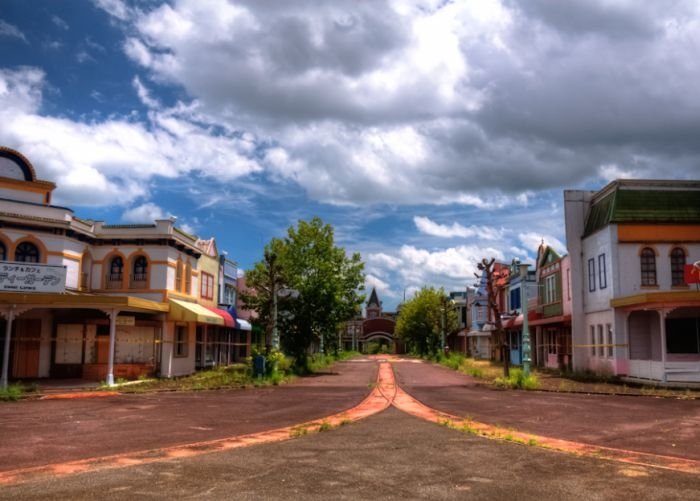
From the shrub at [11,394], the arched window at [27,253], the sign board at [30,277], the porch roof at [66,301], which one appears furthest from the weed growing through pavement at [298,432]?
the arched window at [27,253]

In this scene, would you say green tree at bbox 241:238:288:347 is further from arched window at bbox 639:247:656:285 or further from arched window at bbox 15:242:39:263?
arched window at bbox 639:247:656:285

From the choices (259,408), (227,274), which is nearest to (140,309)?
(259,408)

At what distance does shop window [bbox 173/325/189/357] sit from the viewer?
103 feet

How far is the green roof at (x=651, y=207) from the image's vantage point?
1133 inches

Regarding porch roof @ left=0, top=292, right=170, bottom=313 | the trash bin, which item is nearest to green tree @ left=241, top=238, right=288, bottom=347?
the trash bin

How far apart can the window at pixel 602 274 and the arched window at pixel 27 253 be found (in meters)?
25.0

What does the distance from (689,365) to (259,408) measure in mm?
16276

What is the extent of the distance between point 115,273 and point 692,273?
2523cm

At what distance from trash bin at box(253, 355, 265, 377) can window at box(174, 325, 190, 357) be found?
529cm

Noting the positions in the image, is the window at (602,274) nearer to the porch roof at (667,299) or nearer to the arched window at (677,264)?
the arched window at (677,264)

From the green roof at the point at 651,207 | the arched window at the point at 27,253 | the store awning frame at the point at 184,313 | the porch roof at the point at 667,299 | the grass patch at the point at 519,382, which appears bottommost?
the grass patch at the point at 519,382

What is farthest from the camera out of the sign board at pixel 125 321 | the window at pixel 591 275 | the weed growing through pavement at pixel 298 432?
the window at pixel 591 275

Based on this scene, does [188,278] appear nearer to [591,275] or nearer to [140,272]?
[140,272]

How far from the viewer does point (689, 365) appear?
78.6ft
